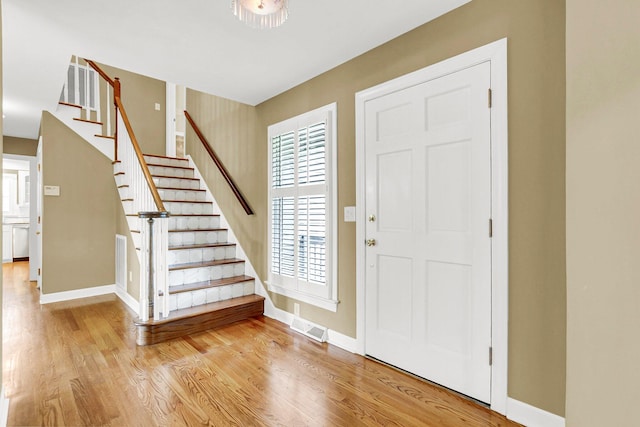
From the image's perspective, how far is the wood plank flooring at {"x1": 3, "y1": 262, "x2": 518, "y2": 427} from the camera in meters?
1.80

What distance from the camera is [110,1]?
1.97 metres

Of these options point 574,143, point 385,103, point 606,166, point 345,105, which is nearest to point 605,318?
point 606,166

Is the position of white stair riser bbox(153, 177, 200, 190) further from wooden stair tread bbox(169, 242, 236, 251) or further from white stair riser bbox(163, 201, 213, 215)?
wooden stair tread bbox(169, 242, 236, 251)

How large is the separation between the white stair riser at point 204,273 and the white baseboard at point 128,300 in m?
0.64

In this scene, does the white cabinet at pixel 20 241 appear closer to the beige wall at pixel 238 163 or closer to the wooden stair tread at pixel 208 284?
the beige wall at pixel 238 163

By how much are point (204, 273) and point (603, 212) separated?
3.51 m

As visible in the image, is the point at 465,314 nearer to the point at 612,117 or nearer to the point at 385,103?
the point at 612,117

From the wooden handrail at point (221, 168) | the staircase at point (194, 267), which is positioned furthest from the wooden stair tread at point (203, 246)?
the wooden handrail at point (221, 168)

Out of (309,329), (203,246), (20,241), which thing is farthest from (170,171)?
(20,241)

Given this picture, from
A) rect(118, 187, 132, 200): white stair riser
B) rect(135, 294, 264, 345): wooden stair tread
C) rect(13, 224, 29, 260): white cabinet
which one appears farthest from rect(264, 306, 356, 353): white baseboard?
rect(13, 224, 29, 260): white cabinet

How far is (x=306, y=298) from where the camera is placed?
122 inches

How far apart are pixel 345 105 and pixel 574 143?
1.80 metres

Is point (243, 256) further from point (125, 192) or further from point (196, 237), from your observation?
point (125, 192)

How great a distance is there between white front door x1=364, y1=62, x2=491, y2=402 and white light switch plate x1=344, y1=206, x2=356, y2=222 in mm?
170
